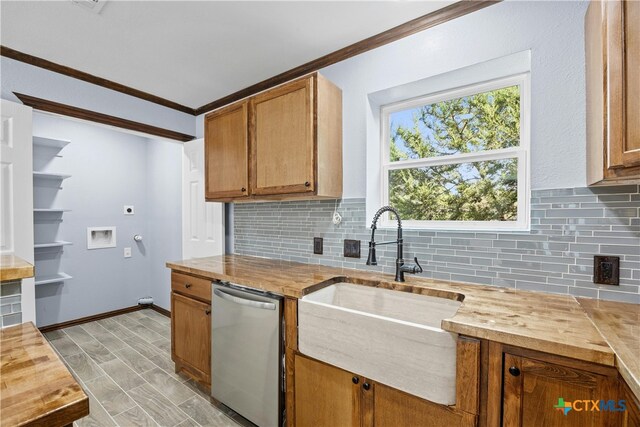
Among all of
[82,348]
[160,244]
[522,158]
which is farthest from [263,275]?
[160,244]

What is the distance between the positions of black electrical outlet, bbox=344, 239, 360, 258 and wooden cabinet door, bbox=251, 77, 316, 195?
1.59ft

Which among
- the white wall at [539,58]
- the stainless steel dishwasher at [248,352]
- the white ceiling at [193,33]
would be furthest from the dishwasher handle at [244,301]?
the white ceiling at [193,33]

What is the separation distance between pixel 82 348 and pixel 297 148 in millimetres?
2873

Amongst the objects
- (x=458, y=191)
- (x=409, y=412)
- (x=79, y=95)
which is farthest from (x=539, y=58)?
(x=79, y=95)

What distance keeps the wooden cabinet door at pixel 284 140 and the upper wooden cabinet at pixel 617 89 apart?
1.31m

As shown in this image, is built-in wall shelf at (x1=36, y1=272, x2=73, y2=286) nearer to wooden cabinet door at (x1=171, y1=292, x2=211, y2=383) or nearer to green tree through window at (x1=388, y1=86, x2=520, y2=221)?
wooden cabinet door at (x1=171, y1=292, x2=211, y2=383)

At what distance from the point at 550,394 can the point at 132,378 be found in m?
2.68

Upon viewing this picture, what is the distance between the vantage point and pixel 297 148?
189cm

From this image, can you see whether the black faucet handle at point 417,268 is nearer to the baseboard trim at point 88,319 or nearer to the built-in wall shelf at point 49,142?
the built-in wall shelf at point 49,142

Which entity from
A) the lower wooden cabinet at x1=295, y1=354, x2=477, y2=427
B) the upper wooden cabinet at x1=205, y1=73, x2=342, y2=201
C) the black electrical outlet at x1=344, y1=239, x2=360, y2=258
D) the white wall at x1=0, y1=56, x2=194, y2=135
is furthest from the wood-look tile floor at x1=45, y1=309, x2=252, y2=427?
the white wall at x1=0, y1=56, x2=194, y2=135

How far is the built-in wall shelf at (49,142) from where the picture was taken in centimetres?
286

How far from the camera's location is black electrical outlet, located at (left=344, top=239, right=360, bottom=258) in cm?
200

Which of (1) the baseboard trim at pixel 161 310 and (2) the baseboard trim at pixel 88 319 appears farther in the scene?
(1) the baseboard trim at pixel 161 310

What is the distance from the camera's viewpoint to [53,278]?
3088 mm
